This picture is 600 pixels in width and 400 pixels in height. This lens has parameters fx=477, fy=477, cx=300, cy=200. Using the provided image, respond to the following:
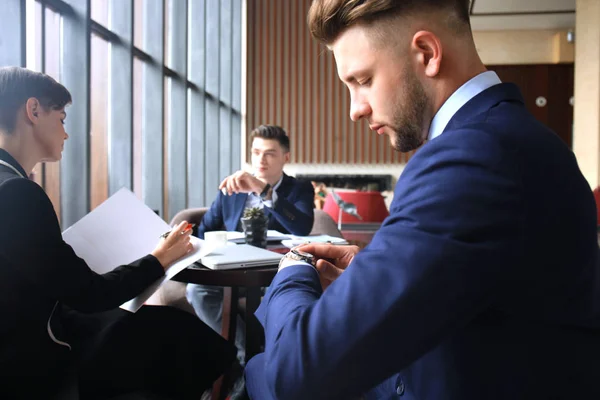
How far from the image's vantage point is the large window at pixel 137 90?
292 centimetres

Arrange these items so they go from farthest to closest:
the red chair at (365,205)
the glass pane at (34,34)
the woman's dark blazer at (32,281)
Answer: the red chair at (365,205)
the glass pane at (34,34)
the woman's dark blazer at (32,281)

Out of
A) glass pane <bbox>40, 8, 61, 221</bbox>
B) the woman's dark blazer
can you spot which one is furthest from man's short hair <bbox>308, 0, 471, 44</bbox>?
glass pane <bbox>40, 8, 61, 221</bbox>

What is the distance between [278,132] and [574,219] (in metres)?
2.84

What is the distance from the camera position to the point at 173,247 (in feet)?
5.04

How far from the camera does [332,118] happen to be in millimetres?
8945

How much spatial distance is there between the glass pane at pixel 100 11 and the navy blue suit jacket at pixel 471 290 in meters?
3.35

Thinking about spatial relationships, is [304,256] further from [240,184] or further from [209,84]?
[209,84]

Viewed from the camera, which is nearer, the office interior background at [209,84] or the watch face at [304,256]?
the watch face at [304,256]

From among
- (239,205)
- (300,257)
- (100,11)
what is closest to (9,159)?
(300,257)

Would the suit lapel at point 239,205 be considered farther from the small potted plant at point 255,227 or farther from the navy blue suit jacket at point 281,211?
the small potted plant at point 255,227

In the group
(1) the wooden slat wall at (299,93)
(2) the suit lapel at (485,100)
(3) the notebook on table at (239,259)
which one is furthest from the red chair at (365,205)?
(2) the suit lapel at (485,100)

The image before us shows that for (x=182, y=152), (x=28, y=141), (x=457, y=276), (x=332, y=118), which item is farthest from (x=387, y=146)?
(x=457, y=276)

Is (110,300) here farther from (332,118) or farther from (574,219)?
(332,118)

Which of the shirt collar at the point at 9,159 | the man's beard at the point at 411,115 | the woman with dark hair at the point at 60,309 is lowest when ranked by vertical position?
the woman with dark hair at the point at 60,309
